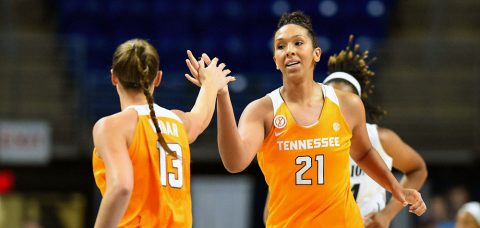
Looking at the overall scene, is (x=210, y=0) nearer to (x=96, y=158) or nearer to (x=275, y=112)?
(x=275, y=112)

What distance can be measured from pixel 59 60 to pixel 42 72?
327mm

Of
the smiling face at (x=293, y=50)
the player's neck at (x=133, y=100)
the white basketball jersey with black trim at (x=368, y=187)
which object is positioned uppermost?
the smiling face at (x=293, y=50)

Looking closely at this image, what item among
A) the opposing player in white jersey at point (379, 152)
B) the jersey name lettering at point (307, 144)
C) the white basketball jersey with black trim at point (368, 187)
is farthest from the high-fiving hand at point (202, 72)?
the white basketball jersey with black trim at point (368, 187)

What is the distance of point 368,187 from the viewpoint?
6855mm

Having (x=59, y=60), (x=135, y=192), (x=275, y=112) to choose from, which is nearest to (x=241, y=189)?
(x=59, y=60)

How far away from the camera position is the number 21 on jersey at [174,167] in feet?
14.8

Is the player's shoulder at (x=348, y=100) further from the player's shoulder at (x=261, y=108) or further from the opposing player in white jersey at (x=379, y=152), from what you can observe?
the opposing player in white jersey at (x=379, y=152)

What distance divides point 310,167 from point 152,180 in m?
1.30

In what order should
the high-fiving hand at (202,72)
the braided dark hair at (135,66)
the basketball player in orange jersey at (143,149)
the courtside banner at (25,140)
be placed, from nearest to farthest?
the basketball player in orange jersey at (143,149), the braided dark hair at (135,66), the high-fiving hand at (202,72), the courtside banner at (25,140)

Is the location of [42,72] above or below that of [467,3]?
below

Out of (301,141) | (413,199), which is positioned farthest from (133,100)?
(413,199)

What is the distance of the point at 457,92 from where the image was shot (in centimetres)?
1410

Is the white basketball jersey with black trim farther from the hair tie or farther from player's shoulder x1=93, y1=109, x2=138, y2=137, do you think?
player's shoulder x1=93, y1=109, x2=138, y2=137

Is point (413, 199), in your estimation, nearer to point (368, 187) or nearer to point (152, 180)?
point (368, 187)
